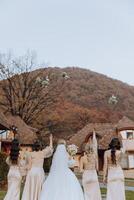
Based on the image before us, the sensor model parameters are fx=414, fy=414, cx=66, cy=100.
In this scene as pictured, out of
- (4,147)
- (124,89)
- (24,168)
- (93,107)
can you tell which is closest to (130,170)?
(4,147)

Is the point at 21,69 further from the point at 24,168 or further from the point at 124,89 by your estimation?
the point at 124,89

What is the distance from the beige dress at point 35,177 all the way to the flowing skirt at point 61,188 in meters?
0.47

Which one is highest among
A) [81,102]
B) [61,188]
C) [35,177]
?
[81,102]

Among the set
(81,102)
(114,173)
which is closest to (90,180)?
(114,173)

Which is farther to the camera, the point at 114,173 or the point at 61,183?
the point at 114,173

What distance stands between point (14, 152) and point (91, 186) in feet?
8.39

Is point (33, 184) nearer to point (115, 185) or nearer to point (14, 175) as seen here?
point (14, 175)

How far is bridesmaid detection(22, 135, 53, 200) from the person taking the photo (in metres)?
12.3

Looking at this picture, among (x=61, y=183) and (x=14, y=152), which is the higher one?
(x=14, y=152)

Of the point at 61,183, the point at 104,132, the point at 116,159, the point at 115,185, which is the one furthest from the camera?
the point at 104,132

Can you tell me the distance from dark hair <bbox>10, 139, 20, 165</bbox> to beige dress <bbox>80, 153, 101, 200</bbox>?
2.18m

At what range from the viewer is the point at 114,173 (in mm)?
12203

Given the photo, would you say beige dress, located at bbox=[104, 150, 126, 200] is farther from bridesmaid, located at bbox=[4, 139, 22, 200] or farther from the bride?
bridesmaid, located at bbox=[4, 139, 22, 200]

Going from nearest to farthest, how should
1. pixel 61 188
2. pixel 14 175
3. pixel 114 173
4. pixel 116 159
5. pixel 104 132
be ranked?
pixel 61 188 < pixel 114 173 < pixel 14 175 < pixel 116 159 < pixel 104 132
